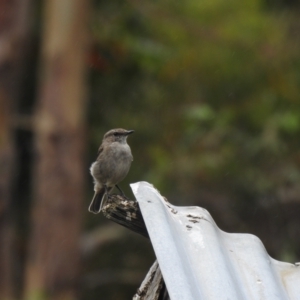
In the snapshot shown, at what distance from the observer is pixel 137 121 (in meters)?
15.0

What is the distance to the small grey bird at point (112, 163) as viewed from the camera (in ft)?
23.2

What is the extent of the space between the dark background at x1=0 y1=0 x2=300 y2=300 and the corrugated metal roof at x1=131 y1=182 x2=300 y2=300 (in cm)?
751

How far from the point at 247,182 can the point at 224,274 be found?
1015 centimetres

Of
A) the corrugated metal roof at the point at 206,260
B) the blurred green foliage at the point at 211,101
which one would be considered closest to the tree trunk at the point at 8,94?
the blurred green foliage at the point at 211,101

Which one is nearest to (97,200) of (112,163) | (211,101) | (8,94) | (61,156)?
(112,163)

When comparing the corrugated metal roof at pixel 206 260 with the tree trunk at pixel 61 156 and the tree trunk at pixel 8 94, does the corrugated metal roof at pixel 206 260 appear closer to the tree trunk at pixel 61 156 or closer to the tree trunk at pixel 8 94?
the tree trunk at pixel 8 94

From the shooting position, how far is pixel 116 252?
616 inches

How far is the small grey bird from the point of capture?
707 cm

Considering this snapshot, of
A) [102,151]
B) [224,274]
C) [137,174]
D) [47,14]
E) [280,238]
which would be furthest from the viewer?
[137,174]

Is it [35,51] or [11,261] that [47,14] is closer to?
[35,51]

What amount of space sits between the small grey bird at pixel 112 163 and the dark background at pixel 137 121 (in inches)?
193

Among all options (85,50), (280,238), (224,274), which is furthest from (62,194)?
(224,274)

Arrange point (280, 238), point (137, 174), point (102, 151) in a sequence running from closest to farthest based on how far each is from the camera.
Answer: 1. point (102, 151)
2. point (280, 238)
3. point (137, 174)

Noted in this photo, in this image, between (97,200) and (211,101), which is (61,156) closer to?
(211,101)
